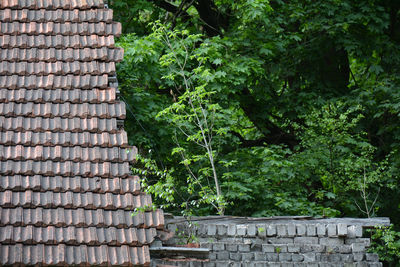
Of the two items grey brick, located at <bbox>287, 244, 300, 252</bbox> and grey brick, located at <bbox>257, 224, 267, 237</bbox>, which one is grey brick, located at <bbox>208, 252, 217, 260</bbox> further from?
grey brick, located at <bbox>287, 244, 300, 252</bbox>

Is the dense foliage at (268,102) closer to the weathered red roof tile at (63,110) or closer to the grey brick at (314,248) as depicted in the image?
the grey brick at (314,248)

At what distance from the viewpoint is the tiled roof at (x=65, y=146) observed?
6.42 metres

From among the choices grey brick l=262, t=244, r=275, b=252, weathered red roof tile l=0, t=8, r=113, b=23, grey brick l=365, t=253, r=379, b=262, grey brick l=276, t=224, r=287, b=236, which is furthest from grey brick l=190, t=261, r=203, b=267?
weathered red roof tile l=0, t=8, r=113, b=23

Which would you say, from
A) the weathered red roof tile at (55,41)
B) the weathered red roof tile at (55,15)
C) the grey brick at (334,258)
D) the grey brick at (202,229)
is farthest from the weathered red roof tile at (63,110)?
the grey brick at (334,258)

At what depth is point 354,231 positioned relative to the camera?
812 centimetres

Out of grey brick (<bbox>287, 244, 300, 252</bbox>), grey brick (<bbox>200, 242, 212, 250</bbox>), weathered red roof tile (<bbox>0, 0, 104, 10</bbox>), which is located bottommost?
grey brick (<bbox>287, 244, 300, 252</bbox>)

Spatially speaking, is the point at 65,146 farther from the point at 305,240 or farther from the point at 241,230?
the point at 305,240

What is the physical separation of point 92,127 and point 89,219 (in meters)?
1.14

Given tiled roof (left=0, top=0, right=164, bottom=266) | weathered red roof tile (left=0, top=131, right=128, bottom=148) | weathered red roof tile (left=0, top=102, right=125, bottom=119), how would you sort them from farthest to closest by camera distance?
weathered red roof tile (left=0, top=102, right=125, bottom=119) → weathered red roof tile (left=0, top=131, right=128, bottom=148) → tiled roof (left=0, top=0, right=164, bottom=266)

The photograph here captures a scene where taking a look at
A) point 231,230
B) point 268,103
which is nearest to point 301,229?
point 231,230

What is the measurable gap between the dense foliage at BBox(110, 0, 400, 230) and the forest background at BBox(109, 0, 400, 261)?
0.03 m

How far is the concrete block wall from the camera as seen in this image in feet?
26.4

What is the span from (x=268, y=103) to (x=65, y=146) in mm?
7671

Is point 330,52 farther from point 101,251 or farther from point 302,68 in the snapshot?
point 101,251
